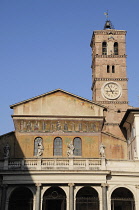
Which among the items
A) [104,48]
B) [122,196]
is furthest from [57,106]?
[104,48]

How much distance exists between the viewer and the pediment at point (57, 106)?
33.8 m

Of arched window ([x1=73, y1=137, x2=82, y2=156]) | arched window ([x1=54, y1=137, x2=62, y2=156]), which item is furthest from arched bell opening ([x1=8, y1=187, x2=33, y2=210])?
arched window ([x1=73, y1=137, x2=82, y2=156])

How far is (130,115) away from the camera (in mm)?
31734

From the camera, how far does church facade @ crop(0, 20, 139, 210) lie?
2759 centimetres

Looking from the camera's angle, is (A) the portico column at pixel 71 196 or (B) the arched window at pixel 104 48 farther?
(B) the arched window at pixel 104 48

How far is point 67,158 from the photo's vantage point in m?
28.2

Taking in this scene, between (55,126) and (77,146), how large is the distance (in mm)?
2832

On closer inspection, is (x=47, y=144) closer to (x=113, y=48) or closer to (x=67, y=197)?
(x=67, y=197)

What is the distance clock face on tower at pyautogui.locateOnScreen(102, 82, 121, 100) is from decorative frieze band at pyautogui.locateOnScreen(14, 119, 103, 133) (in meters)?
20.2

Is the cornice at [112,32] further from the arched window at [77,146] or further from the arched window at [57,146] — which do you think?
the arched window at [57,146]

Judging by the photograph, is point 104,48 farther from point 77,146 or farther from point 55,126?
point 77,146

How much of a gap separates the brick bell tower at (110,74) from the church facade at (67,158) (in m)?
15.8

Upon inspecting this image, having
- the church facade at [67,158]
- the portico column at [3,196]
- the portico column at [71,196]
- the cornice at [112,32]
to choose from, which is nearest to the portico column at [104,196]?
the church facade at [67,158]

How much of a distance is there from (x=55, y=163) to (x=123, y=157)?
905cm
